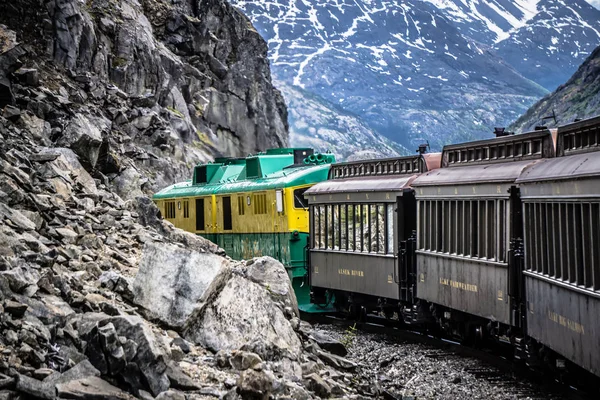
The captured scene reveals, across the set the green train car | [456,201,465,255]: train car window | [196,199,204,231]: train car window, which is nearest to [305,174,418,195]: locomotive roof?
the green train car

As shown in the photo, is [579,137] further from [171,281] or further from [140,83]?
[140,83]

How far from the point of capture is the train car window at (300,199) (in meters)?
28.2

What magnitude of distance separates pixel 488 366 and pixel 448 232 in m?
3.09

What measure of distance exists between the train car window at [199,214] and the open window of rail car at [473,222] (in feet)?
44.9

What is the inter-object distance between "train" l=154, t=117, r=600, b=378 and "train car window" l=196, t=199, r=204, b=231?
0.07 m

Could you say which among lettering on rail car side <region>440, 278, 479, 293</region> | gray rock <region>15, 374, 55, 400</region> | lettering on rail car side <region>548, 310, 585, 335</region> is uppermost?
lettering on rail car side <region>440, 278, 479, 293</region>

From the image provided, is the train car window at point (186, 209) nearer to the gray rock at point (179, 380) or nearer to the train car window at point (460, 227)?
the train car window at point (460, 227)

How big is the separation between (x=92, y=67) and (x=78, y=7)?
3.88m

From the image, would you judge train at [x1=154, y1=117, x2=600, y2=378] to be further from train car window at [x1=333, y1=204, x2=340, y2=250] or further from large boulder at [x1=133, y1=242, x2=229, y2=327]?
large boulder at [x1=133, y1=242, x2=229, y2=327]

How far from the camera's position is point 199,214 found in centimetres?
3422

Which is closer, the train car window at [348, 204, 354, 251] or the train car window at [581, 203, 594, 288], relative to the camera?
the train car window at [581, 203, 594, 288]

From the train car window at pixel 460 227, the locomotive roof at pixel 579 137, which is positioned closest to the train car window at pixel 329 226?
the train car window at pixel 460 227

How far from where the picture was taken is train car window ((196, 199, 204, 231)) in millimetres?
Result: 34000

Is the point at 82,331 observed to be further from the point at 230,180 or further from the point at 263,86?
the point at 263,86
